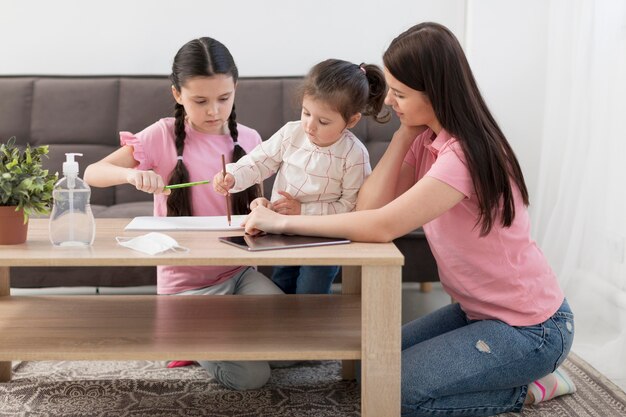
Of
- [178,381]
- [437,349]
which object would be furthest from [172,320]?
[437,349]

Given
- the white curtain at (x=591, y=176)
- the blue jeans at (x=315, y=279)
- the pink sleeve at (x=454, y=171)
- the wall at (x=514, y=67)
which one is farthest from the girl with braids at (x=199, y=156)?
the wall at (x=514, y=67)

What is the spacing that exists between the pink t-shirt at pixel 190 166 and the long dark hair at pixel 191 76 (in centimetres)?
3

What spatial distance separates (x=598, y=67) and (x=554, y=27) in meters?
0.48

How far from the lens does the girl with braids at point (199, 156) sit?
1.95 metres

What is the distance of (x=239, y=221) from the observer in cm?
186

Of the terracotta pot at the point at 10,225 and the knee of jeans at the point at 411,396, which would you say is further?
the knee of jeans at the point at 411,396

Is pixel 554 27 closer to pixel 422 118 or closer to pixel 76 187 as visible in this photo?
pixel 422 118

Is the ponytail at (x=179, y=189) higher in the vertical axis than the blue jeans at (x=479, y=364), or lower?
higher

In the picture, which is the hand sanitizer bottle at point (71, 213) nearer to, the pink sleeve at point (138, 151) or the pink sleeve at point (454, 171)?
the pink sleeve at point (138, 151)

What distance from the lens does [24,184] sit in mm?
1590

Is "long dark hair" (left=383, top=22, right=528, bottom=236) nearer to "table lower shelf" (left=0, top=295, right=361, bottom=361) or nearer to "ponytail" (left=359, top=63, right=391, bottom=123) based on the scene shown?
"ponytail" (left=359, top=63, right=391, bottom=123)

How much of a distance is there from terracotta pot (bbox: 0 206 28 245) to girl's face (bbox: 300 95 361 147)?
629 mm

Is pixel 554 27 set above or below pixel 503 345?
above

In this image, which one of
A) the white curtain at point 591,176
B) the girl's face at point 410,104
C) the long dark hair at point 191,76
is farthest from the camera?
the white curtain at point 591,176
